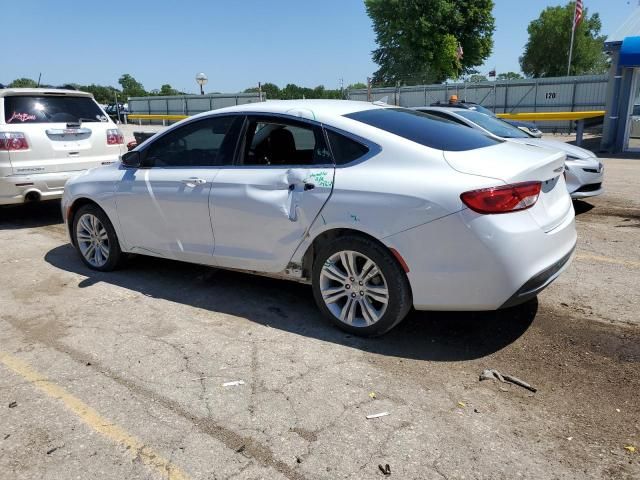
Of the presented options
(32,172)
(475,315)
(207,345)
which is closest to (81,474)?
(207,345)

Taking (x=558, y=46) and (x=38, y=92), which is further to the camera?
(x=558, y=46)

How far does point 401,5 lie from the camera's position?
4856cm

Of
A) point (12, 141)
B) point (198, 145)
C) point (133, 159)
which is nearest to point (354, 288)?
point (198, 145)

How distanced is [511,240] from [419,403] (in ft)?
3.58

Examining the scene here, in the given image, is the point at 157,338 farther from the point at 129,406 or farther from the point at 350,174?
the point at 350,174

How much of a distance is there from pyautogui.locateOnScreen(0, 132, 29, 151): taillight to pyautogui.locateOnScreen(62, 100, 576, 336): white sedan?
9.91 ft

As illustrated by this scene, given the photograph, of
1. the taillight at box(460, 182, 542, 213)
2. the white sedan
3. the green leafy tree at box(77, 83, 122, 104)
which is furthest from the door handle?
the green leafy tree at box(77, 83, 122, 104)

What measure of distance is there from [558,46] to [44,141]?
65.6 m

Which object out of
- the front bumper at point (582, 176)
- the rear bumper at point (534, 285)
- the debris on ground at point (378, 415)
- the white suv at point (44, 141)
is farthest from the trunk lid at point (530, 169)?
the white suv at point (44, 141)

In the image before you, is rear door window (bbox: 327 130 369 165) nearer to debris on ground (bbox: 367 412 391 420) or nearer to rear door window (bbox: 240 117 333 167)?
rear door window (bbox: 240 117 333 167)

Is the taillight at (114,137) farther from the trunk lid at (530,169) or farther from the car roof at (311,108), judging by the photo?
the trunk lid at (530,169)

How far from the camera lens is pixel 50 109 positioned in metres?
7.61

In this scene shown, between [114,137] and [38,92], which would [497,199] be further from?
[38,92]

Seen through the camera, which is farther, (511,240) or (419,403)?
(511,240)
